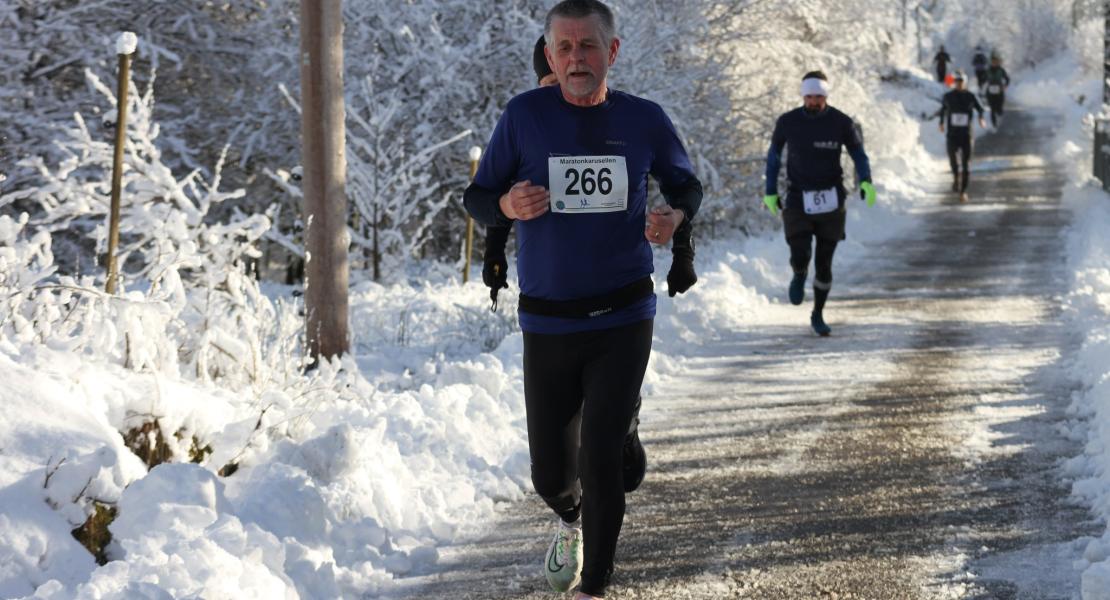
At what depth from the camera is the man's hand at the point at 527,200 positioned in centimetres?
387

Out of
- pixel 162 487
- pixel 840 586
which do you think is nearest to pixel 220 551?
pixel 162 487

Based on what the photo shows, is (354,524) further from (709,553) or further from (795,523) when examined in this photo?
(795,523)

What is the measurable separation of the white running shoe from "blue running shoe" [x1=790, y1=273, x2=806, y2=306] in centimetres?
680

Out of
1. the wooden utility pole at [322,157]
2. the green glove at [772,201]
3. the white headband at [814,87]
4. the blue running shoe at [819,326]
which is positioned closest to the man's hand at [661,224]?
the wooden utility pole at [322,157]

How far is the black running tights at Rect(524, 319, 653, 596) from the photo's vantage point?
→ 13.2 ft

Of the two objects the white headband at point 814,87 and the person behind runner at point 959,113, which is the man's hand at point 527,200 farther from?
the person behind runner at point 959,113

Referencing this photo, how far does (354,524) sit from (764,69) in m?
16.2

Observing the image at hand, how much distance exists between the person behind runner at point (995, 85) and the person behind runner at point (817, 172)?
96.6 ft

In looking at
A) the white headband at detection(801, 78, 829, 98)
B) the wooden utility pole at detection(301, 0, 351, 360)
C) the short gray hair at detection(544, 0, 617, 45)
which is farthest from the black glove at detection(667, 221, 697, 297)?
the white headband at detection(801, 78, 829, 98)

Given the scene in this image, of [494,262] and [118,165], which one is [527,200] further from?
[118,165]

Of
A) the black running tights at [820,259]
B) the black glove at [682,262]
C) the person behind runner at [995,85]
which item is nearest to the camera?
the black glove at [682,262]

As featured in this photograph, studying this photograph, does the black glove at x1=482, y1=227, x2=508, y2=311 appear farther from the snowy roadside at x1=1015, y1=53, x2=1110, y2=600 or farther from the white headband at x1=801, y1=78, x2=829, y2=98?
the white headband at x1=801, y1=78, x2=829, y2=98

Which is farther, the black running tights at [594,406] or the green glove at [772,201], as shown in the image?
the green glove at [772,201]

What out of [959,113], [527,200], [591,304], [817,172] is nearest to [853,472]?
[591,304]
